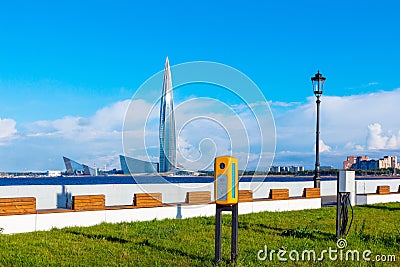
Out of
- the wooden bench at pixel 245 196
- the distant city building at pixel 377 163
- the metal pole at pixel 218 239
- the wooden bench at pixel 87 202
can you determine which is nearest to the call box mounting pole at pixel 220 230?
the metal pole at pixel 218 239

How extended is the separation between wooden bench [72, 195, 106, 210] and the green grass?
1.82ft

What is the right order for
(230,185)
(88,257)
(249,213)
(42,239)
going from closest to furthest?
(230,185) → (88,257) → (42,239) → (249,213)

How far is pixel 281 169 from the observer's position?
2739 cm

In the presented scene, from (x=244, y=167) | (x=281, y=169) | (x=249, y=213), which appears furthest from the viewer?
(x=281, y=169)

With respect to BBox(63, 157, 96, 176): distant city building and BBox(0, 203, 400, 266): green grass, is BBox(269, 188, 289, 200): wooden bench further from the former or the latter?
BBox(63, 157, 96, 176): distant city building

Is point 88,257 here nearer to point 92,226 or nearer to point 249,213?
point 92,226

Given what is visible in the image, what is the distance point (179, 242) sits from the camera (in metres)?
9.72

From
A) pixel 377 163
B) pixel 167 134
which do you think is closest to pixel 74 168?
pixel 377 163

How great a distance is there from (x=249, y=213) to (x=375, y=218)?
377 cm

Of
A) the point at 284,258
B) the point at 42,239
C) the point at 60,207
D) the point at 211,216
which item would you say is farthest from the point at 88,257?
the point at 211,216

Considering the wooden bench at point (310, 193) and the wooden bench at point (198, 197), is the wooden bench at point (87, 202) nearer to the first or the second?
the wooden bench at point (198, 197)

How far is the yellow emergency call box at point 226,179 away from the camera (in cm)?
750

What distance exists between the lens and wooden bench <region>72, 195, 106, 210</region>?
39.8 ft

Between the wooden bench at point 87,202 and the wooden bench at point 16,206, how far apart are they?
3.75ft
